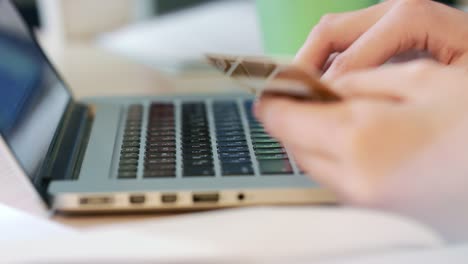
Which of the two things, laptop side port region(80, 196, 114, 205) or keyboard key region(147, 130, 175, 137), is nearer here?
laptop side port region(80, 196, 114, 205)

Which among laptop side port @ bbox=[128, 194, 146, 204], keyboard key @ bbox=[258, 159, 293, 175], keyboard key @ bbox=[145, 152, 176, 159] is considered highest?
keyboard key @ bbox=[145, 152, 176, 159]

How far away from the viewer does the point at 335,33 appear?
0.46 meters

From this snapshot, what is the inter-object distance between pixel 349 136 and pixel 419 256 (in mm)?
80

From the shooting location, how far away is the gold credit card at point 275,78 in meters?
0.32

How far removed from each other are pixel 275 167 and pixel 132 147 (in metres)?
0.12

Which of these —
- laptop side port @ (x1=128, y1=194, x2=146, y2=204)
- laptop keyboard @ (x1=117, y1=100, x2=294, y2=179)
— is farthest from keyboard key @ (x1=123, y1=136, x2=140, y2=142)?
laptop side port @ (x1=128, y1=194, x2=146, y2=204)

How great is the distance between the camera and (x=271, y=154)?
1.45 ft

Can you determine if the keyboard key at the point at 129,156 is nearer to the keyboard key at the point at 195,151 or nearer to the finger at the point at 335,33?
the keyboard key at the point at 195,151

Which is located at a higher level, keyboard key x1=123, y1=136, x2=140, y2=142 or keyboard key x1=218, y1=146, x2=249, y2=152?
keyboard key x1=123, y1=136, x2=140, y2=142

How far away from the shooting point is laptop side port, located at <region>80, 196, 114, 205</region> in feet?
1.26

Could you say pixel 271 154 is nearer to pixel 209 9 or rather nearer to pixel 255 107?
pixel 255 107

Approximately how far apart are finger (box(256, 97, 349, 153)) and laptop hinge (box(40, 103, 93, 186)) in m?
0.15

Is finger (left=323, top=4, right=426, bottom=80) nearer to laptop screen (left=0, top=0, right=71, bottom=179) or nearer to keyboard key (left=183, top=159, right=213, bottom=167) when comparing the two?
keyboard key (left=183, top=159, right=213, bottom=167)

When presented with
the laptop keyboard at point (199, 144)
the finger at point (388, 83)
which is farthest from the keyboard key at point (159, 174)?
the finger at point (388, 83)
